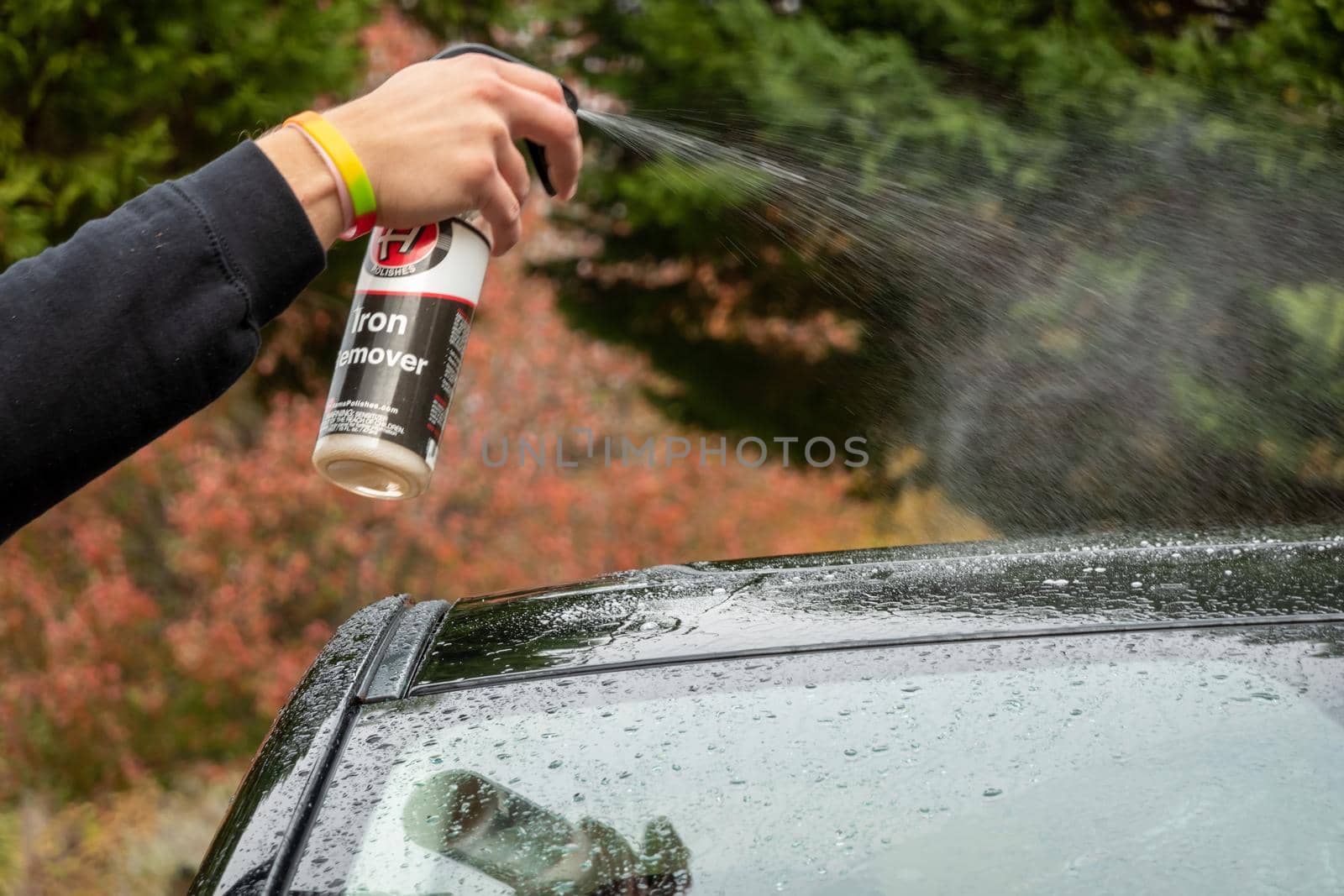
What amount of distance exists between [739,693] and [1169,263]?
10.2 feet

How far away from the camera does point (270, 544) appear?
5383mm

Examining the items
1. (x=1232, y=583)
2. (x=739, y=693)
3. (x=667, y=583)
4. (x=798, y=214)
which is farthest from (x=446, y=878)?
(x=798, y=214)

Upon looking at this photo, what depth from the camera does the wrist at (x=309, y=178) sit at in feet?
4.18

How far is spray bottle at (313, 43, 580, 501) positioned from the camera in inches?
62.4

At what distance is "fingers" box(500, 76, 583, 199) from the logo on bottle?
18 cm

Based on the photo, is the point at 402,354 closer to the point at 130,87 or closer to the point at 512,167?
the point at 512,167

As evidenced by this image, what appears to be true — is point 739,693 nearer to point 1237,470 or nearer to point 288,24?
point 1237,470

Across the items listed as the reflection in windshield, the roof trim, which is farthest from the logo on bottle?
the reflection in windshield

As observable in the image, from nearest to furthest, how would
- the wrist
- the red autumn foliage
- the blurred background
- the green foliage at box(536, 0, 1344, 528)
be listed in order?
the wrist, the green foliage at box(536, 0, 1344, 528), the blurred background, the red autumn foliage

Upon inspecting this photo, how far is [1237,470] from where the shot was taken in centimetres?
423

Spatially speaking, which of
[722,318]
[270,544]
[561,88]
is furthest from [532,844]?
[270,544]

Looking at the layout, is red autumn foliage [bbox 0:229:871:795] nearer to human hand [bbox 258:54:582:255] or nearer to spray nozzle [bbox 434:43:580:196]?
spray nozzle [bbox 434:43:580:196]

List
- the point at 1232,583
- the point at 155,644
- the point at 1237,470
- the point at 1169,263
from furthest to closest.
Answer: the point at 155,644 → the point at 1237,470 → the point at 1169,263 → the point at 1232,583

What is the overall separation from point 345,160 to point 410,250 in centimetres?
31
